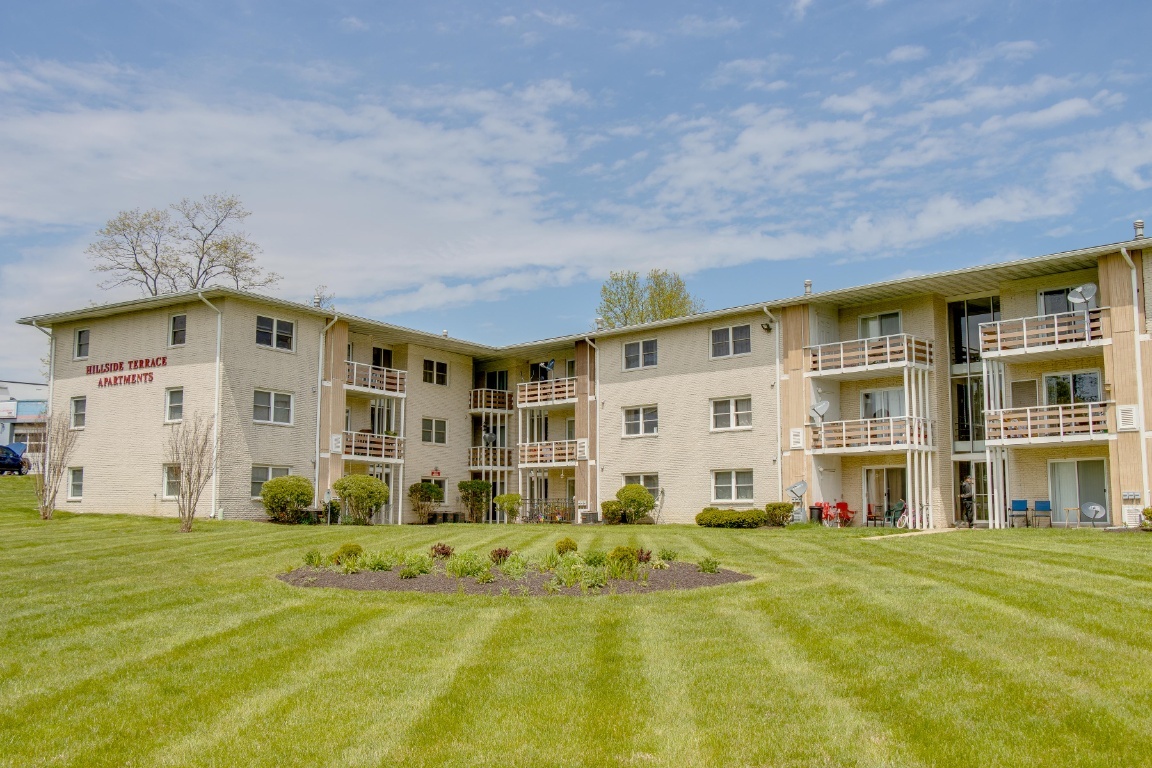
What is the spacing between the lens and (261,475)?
30.8 m

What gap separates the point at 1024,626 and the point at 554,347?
1183 inches

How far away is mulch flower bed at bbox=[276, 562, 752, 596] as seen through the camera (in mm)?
→ 11805

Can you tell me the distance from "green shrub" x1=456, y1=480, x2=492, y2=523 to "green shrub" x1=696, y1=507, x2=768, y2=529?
1160cm

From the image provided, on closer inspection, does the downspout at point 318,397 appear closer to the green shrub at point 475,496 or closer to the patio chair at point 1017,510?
the green shrub at point 475,496

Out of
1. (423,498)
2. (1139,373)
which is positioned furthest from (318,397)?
(1139,373)

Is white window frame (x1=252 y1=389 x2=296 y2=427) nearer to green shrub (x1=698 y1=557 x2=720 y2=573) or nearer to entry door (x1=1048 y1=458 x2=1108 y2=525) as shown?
green shrub (x1=698 y1=557 x2=720 y2=573)

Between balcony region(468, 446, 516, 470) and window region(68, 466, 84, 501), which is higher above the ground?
Result: balcony region(468, 446, 516, 470)

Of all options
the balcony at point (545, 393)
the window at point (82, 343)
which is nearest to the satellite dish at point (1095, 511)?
the balcony at point (545, 393)

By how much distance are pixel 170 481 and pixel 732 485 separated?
58.3 ft

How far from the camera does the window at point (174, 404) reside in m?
30.7

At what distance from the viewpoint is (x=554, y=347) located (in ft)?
125

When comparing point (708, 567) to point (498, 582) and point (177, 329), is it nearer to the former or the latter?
point (498, 582)

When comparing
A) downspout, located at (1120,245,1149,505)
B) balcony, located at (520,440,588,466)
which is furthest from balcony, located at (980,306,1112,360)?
balcony, located at (520,440,588,466)

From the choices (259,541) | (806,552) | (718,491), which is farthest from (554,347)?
(806,552)
